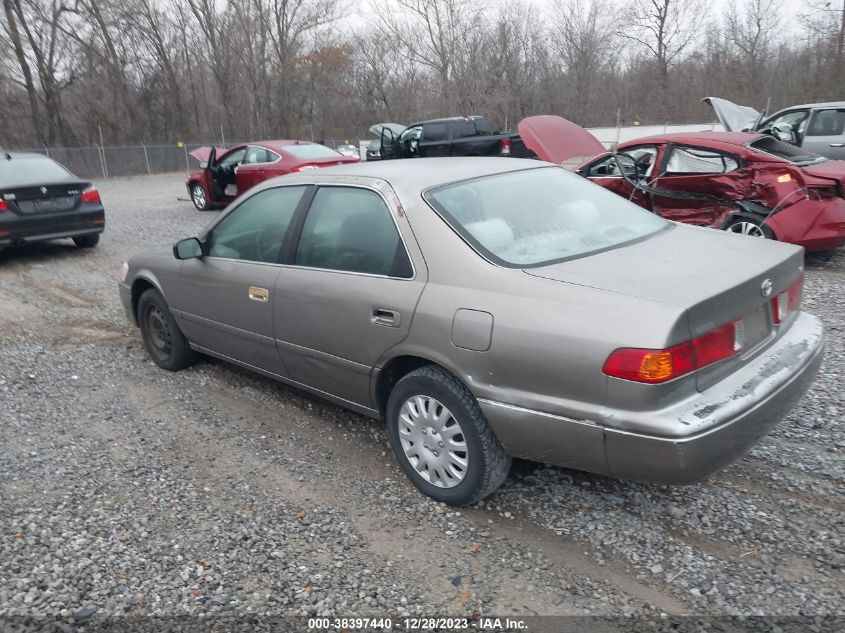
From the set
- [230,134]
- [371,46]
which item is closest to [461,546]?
[230,134]

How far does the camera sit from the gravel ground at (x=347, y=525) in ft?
8.80

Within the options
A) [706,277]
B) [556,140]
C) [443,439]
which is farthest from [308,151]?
[706,277]

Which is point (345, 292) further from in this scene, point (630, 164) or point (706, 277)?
point (630, 164)

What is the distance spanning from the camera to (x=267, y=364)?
4.22m

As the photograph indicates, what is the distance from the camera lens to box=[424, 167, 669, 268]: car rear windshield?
3.19 metres

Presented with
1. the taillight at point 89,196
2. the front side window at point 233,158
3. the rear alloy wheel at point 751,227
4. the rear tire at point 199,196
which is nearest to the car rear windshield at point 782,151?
the rear alloy wheel at point 751,227

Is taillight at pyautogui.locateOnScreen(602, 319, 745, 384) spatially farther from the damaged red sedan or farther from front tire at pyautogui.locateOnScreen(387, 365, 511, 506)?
the damaged red sedan

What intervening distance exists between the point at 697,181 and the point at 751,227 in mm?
758

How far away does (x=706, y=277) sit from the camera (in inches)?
113

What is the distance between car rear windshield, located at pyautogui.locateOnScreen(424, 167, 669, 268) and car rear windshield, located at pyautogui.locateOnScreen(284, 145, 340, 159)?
9975 mm

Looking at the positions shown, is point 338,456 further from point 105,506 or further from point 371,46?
point 371,46

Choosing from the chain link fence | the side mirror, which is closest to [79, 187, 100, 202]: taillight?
the side mirror

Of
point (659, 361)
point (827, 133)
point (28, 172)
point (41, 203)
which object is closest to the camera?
point (659, 361)

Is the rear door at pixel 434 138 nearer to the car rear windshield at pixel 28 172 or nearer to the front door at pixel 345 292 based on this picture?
the car rear windshield at pixel 28 172
